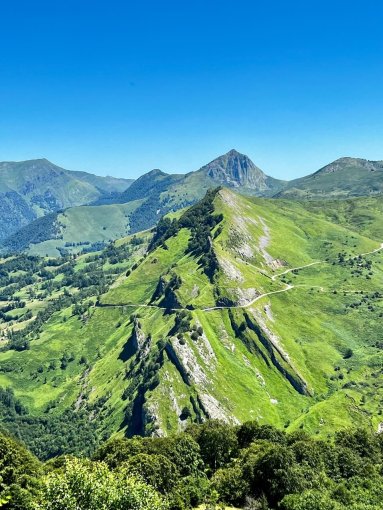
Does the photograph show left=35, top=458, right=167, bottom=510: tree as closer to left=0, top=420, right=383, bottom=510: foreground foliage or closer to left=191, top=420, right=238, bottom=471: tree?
left=0, top=420, right=383, bottom=510: foreground foliage

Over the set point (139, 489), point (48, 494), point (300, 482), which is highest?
point (48, 494)

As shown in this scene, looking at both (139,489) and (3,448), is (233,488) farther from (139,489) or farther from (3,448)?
(3,448)

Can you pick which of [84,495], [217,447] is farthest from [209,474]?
[84,495]

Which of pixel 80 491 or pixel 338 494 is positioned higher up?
pixel 80 491

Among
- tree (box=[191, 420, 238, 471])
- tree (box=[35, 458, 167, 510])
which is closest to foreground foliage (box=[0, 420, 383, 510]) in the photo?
tree (box=[35, 458, 167, 510])

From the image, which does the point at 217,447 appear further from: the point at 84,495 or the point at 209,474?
the point at 84,495

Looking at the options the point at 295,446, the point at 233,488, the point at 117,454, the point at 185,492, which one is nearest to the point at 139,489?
the point at 185,492

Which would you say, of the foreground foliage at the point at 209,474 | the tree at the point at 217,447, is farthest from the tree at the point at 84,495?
the tree at the point at 217,447

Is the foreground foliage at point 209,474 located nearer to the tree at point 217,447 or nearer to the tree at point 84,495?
the tree at point 84,495

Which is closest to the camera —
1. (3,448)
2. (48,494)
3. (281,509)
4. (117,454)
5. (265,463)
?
(48,494)
